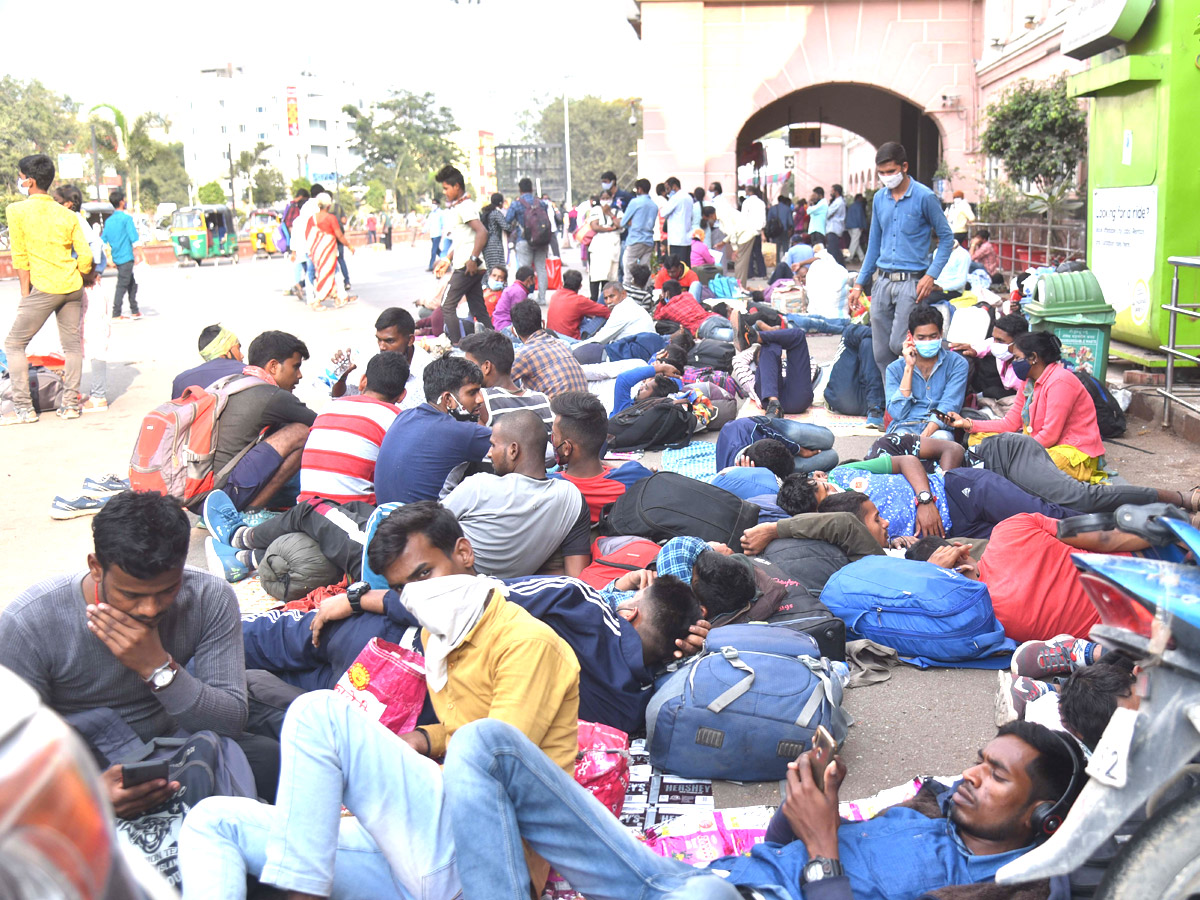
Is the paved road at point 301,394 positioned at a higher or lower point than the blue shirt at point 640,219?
lower

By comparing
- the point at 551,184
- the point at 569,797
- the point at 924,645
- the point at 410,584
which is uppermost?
the point at 551,184

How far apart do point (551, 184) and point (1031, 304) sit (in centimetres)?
2676

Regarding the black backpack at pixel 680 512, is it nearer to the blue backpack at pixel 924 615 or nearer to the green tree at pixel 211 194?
the blue backpack at pixel 924 615

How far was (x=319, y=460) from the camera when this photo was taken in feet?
17.5

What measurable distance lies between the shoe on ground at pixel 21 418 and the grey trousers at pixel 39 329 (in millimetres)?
44

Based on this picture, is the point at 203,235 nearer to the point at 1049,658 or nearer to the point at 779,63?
the point at 779,63

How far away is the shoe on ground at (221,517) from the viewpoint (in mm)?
5625

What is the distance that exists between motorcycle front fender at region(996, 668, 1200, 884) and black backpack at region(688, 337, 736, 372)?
A: 7.39 metres

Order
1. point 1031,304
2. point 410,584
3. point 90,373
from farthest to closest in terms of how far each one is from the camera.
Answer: point 90,373 < point 1031,304 < point 410,584

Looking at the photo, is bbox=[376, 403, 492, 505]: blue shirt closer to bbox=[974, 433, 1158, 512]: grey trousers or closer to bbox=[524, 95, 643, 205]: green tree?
bbox=[974, 433, 1158, 512]: grey trousers

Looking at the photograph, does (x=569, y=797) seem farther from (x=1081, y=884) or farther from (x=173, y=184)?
(x=173, y=184)

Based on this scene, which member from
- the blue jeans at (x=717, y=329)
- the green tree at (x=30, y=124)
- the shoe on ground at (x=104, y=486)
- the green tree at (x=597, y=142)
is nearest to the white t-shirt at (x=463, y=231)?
the blue jeans at (x=717, y=329)

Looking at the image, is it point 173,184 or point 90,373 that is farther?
point 173,184

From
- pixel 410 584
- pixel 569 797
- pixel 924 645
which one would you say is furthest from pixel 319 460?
pixel 569 797
